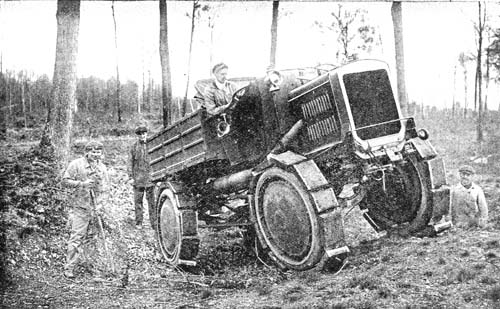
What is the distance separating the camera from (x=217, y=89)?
6.36 m

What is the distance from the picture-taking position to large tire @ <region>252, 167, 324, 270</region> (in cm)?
463

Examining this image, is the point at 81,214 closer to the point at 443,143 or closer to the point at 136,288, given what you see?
the point at 136,288

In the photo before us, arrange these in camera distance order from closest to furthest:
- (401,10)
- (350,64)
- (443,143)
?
(350,64), (401,10), (443,143)

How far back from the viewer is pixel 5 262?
5.28 m

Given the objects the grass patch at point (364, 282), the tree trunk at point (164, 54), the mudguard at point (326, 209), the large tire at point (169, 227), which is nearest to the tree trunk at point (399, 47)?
the tree trunk at point (164, 54)

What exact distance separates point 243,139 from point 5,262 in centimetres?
304

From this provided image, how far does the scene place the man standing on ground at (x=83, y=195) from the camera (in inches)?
238

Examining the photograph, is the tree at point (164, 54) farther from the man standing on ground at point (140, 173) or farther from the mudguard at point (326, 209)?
the mudguard at point (326, 209)

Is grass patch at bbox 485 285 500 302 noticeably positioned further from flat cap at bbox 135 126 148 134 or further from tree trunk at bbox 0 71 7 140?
flat cap at bbox 135 126 148 134

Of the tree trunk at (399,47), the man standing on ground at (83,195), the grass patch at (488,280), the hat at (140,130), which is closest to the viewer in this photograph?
the grass patch at (488,280)

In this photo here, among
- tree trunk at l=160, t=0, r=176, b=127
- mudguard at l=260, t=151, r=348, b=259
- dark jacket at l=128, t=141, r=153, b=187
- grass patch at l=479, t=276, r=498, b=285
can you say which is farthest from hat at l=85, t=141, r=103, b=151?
tree trunk at l=160, t=0, r=176, b=127

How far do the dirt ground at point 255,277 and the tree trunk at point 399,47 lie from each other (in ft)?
16.4

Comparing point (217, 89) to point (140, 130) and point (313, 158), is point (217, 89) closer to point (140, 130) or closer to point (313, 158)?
point (313, 158)

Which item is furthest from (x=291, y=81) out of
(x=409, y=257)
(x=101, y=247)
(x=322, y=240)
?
(x=101, y=247)
